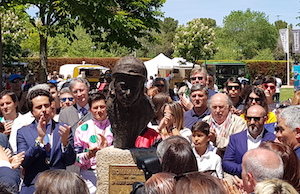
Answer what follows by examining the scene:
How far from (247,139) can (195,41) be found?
37282 mm

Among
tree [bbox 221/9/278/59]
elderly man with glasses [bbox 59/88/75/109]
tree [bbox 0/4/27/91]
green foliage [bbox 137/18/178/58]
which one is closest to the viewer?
elderly man with glasses [bbox 59/88/75/109]

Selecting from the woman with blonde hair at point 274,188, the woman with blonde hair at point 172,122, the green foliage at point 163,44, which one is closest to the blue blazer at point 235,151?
the woman with blonde hair at point 172,122

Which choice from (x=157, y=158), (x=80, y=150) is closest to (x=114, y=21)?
(x=80, y=150)

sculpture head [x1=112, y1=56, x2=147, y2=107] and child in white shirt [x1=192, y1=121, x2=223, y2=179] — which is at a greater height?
sculpture head [x1=112, y1=56, x2=147, y2=107]

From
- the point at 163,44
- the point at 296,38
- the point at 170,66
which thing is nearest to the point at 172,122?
the point at 296,38

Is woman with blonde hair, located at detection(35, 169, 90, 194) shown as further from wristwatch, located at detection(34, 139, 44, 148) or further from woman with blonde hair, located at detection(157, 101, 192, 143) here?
woman with blonde hair, located at detection(157, 101, 192, 143)

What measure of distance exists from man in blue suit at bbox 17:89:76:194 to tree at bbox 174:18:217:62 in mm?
37445

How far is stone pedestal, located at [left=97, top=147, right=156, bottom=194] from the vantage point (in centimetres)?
468

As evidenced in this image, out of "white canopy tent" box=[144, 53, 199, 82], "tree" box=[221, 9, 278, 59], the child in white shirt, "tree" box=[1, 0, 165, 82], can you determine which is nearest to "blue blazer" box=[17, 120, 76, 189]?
the child in white shirt

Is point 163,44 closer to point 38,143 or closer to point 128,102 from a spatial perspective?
point 128,102

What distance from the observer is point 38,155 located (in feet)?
14.4

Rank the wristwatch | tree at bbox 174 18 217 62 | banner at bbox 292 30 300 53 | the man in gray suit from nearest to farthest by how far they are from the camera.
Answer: the wristwatch, the man in gray suit, banner at bbox 292 30 300 53, tree at bbox 174 18 217 62

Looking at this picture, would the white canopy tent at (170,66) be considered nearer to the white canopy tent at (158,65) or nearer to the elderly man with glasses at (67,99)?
the white canopy tent at (158,65)

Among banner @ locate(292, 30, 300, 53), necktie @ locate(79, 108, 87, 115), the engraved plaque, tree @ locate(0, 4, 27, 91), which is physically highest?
tree @ locate(0, 4, 27, 91)
